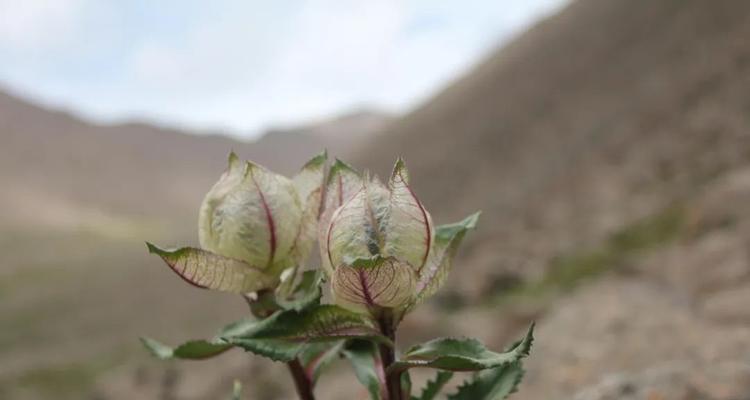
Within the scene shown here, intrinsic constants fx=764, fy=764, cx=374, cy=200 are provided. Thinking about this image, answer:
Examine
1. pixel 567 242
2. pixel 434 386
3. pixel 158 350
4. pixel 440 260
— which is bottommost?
pixel 158 350

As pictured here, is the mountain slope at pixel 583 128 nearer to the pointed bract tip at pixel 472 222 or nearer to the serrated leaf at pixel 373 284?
the pointed bract tip at pixel 472 222

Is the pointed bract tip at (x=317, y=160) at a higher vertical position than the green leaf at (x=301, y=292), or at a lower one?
higher

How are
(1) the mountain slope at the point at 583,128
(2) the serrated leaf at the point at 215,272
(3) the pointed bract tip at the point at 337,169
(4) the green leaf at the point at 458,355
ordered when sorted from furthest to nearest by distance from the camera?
(1) the mountain slope at the point at 583,128 → (3) the pointed bract tip at the point at 337,169 → (2) the serrated leaf at the point at 215,272 → (4) the green leaf at the point at 458,355

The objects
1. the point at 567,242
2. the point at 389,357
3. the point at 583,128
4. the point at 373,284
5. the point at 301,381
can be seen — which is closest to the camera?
the point at 373,284

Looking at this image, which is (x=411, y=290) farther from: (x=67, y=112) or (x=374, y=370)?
(x=67, y=112)

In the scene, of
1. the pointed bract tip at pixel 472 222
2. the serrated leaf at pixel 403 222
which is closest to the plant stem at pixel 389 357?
the serrated leaf at pixel 403 222

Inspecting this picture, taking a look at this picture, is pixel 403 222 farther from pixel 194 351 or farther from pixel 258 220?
pixel 194 351

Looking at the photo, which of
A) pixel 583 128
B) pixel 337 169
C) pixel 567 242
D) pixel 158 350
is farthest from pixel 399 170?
pixel 583 128

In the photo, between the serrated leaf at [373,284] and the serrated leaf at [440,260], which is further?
the serrated leaf at [440,260]
